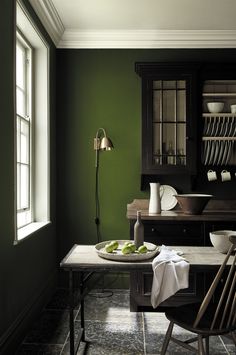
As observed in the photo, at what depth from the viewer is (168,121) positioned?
3.90m

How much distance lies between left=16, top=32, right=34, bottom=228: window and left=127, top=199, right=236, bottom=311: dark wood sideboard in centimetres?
101

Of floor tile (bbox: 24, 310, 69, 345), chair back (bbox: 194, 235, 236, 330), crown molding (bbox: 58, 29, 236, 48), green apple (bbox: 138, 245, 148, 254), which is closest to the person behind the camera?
chair back (bbox: 194, 235, 236, 330)

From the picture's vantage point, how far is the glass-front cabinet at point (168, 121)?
3857 millimetres

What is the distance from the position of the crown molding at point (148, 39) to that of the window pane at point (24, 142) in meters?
1.20

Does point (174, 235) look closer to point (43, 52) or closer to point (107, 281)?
point (107, 281)

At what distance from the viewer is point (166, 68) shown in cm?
382

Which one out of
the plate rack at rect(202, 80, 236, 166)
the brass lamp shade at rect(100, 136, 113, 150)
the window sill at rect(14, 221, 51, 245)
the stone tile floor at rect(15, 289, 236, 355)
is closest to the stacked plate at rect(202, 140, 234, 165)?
the plate rack at rect(202, 80, 236, 166)

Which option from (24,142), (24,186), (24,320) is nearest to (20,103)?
(24,142)

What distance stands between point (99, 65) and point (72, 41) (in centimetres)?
40

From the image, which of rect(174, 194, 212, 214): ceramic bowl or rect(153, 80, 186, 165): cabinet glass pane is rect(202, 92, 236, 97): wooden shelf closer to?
rect(153, 80, 186, 165): cabinet glass pane

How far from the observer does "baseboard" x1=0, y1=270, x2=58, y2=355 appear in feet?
8.26

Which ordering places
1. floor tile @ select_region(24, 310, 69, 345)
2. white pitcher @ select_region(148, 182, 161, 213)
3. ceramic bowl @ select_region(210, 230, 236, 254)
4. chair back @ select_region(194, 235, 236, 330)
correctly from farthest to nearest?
white pitcher @ select_region(148, 182, 161, 213) < floor tile @ select_region(24, 310, 69, 345) < ceramic bowl @ select_region(210, 230, 236, 254) < chair back @ select_region(194, 235, 236, 330)

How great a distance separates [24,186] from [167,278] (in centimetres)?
187

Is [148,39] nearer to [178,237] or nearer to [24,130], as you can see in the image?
[24,130]
